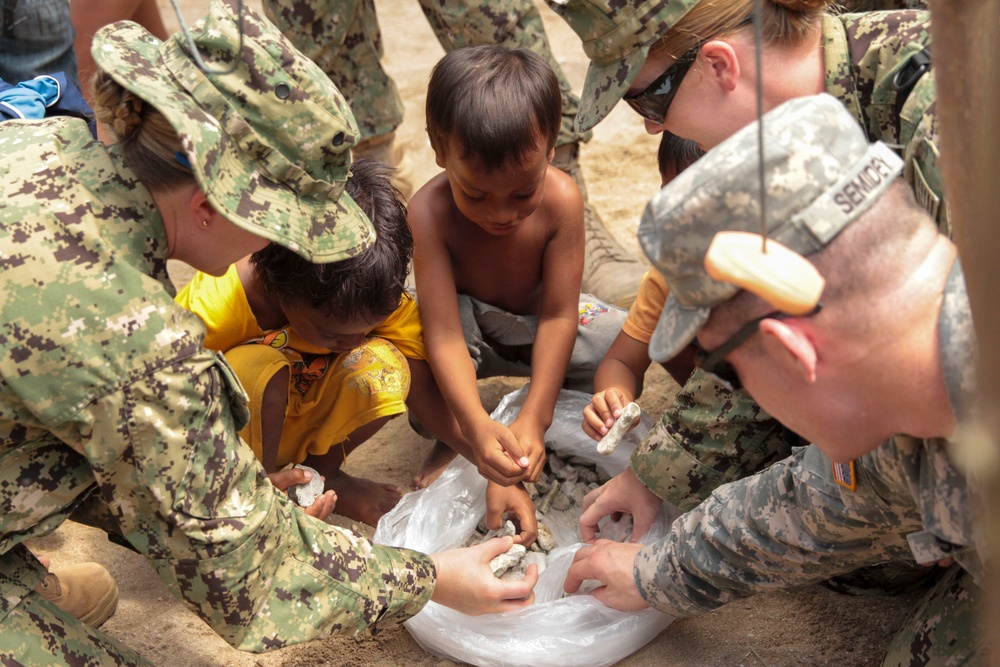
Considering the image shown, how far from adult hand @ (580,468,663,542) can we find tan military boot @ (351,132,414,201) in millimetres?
1814

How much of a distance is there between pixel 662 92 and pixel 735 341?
2.99ft

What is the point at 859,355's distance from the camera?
1.40 m

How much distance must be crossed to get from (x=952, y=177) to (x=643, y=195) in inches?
134

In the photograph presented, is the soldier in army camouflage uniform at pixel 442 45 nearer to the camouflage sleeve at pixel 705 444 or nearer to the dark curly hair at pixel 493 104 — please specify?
the dark curly hair at pixel 493 104

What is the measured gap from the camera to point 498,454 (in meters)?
2.60

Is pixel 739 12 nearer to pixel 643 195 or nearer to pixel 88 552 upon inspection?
pixel 88 552

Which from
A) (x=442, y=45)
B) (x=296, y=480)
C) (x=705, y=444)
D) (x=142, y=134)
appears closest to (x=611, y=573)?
(x=705, y=444)

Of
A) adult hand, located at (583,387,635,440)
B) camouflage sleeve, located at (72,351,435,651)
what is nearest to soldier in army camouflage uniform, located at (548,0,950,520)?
adult hand, located at (583,387,635,440)

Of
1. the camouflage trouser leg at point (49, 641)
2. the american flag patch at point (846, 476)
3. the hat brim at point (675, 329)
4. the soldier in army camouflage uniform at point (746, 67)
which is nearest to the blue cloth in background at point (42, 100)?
the camouflage trouser leg at point (49, 641)

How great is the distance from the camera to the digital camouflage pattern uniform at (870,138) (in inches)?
81.7

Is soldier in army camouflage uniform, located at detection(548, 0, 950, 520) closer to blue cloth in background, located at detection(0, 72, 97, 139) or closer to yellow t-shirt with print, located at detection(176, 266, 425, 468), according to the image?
yellow t-shirt with print, located at detection(176, 266, 425, 468)

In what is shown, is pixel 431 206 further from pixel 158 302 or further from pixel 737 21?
pixel 158 302

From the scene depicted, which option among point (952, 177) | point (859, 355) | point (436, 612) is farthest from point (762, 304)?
point (436, 612)

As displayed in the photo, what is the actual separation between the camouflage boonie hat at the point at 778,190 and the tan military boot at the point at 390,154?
269 centimetres
